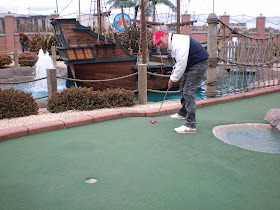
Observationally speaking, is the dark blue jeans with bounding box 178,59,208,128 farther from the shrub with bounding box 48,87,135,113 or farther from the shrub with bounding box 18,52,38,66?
the shrub with bounding box 18,52,38,66

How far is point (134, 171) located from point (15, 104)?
353 cm

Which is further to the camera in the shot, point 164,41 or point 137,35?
point 137,35

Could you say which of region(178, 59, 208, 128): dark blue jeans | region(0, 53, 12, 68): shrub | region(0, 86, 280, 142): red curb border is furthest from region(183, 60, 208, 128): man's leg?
Result: region(0, 53, 12, 68): shrub

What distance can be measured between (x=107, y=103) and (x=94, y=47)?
7.49 meters

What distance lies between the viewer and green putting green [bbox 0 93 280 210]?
2.55 m

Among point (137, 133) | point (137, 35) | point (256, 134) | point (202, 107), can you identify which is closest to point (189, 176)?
point (137, 133)

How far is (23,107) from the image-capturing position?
5.89m

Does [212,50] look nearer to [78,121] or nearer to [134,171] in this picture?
[78,121]

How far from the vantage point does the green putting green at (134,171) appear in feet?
8.38

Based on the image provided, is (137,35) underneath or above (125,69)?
above

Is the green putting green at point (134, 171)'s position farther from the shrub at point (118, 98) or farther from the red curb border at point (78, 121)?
the shrub at point (118, 98)

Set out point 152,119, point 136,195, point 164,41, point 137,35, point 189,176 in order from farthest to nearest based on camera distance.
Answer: point 137,35 < point 152,119 < point 164,41 < point 189,176 < point 136,195

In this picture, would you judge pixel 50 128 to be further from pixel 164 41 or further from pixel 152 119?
pixel 164 41

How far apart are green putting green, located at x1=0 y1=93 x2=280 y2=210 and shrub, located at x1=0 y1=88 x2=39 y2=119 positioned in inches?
62.7
